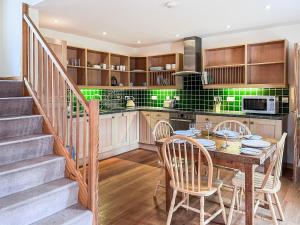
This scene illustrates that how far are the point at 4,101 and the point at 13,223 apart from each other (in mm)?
1548

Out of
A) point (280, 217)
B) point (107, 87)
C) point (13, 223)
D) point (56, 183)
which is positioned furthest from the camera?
point (107, 87)

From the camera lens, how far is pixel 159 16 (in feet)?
12.4

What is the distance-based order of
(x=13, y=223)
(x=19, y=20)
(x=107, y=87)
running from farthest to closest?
(x=107, y=87)
(x=19, y=20)
(x=13, y=223)

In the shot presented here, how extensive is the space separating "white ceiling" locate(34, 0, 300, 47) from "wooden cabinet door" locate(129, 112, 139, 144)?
1701 millimetres

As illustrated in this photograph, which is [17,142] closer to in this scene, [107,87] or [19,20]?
[19,20]

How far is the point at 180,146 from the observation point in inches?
99.3

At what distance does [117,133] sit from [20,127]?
2.47 metres

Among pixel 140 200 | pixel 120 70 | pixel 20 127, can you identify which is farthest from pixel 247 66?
pixel 20 127

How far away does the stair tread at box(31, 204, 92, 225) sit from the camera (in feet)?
6.73

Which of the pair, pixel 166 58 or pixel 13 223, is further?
pixel 166 58

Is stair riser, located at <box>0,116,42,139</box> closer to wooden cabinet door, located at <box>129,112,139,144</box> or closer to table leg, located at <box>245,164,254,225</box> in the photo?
table leg, located at <box>245,164,254,225</box>

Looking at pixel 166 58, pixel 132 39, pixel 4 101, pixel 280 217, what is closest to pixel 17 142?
pixel 4 101

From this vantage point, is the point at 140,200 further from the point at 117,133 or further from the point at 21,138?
the point at 117,133

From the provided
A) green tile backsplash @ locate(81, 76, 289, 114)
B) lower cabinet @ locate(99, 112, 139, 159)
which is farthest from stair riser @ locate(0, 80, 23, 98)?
green tile backsplash @ locate(81, 76, 289, 114)
